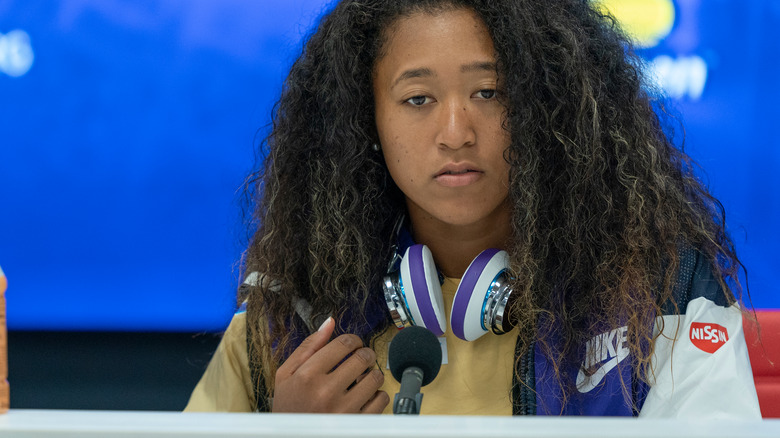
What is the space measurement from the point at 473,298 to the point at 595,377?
0.79 feet

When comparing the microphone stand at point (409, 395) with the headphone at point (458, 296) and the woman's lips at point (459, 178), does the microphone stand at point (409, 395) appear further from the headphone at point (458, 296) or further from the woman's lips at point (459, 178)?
the woman's lips at point (459, 178)

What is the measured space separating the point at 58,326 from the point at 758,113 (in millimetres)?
2500

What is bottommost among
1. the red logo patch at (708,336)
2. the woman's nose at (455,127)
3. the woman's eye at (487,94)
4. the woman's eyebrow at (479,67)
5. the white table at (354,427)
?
the white table at (354,427)

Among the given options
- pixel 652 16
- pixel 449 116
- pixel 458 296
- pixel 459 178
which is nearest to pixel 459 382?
pixel 458 296


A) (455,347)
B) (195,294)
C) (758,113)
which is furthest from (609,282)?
(195,294)

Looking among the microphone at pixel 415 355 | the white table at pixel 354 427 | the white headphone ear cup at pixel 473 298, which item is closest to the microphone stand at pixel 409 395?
the microphone at pixel 415 355

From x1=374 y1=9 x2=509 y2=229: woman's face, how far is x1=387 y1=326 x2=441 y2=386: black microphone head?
16.9 inches

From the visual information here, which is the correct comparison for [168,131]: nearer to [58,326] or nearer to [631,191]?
[58,326]

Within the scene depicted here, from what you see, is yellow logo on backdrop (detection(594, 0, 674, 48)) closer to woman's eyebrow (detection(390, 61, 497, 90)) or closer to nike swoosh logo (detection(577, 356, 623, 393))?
woman's eyebrow (detection(390, 61, 497, 90))

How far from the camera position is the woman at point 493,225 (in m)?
1.25

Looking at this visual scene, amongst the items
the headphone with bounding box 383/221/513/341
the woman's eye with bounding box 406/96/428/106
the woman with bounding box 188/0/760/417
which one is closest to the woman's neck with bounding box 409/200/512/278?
the woman with bounding box 188/0/760/417

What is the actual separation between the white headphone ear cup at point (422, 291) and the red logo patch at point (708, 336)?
40 centimetres

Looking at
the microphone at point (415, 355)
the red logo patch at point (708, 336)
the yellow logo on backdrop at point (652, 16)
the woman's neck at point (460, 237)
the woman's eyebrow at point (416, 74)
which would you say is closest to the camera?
the microphone at point (415, 355)

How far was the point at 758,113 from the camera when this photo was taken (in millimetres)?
2500
